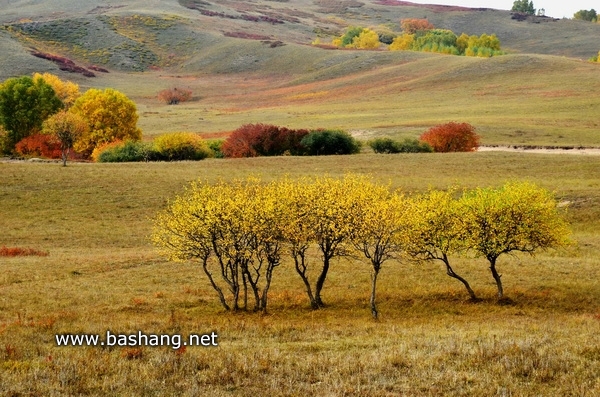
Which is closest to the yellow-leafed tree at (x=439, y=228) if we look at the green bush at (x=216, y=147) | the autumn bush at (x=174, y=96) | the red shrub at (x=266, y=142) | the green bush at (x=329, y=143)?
the green bush at (x=329, y=143)

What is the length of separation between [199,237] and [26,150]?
72238 mm

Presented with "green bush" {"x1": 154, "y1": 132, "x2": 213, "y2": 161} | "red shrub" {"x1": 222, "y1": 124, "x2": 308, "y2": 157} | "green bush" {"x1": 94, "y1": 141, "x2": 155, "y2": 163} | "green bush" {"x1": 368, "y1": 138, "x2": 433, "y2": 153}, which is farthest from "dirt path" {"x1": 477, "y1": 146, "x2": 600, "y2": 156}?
"green bush" {"x1": 94, "y1": 141, "x2": 155, "y2": 163}

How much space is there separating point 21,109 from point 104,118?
12825 mm

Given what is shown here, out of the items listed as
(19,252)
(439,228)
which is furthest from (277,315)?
(19,252)

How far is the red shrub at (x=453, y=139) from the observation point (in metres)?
88.2

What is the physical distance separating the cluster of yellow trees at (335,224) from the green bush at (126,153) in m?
52.5

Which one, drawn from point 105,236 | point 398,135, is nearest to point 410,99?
point 398,135

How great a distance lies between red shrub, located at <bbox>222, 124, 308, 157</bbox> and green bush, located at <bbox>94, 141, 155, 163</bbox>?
11126 mm

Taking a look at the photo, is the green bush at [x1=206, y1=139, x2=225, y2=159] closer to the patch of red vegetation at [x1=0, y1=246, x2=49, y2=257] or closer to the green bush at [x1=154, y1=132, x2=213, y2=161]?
the green bush at [x1=154, y1=132, x2=213, y2=161]

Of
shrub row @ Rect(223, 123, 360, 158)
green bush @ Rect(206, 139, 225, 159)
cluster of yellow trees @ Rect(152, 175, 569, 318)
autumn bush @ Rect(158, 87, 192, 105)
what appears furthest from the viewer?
autumn bush @ Rect(158, 87, 192, 105)

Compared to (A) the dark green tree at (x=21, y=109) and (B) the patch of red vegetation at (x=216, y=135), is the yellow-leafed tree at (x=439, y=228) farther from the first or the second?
(A) the dark green tree at (x=21, y=109)

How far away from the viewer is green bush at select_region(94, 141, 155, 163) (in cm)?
8312

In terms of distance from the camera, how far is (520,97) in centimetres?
13125

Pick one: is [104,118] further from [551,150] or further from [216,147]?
[551,150]
